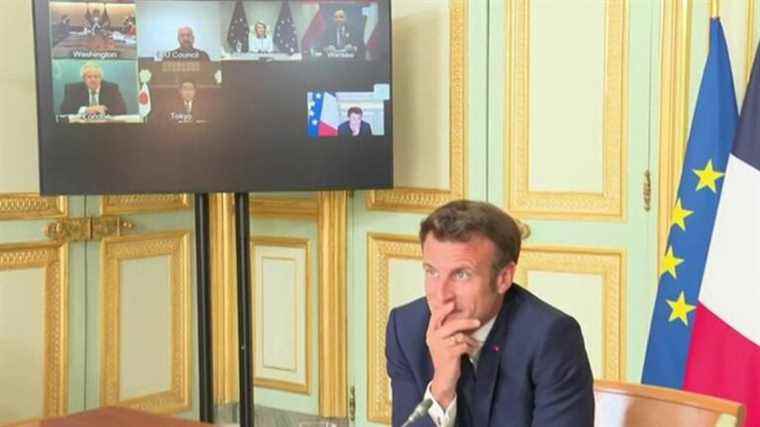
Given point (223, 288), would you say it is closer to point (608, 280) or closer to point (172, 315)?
point (172, 315)

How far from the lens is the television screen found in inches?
147

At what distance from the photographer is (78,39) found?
371 cm

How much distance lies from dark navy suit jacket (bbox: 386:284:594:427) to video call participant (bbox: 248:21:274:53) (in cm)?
201

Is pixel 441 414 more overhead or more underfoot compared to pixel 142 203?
more underfoot

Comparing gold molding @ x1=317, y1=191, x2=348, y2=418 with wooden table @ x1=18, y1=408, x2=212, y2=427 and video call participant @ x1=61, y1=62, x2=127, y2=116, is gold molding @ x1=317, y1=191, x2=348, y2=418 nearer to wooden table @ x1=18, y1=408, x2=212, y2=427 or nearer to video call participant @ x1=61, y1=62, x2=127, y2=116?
video call participant @ x1=61, y1=62, x2=127, y2=116

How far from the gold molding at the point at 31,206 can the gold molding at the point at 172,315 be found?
236 millimetres

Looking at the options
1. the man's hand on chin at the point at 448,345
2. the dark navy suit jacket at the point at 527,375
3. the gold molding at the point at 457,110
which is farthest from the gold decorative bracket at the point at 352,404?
the man's hand on chin at the point at 448,345

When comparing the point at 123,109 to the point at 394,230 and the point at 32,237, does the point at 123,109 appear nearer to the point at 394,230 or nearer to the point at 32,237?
the point at 32,237

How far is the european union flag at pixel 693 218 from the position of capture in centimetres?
361

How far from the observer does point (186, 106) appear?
3.84 metres

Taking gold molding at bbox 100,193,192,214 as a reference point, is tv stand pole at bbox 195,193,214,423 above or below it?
below

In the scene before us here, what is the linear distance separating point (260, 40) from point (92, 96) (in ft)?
1.97

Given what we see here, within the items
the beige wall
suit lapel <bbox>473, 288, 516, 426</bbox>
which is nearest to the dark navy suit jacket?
suit lapel <bbox>473, 288, 516, 426</bbox>

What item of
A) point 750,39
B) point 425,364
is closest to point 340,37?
point 750,39
